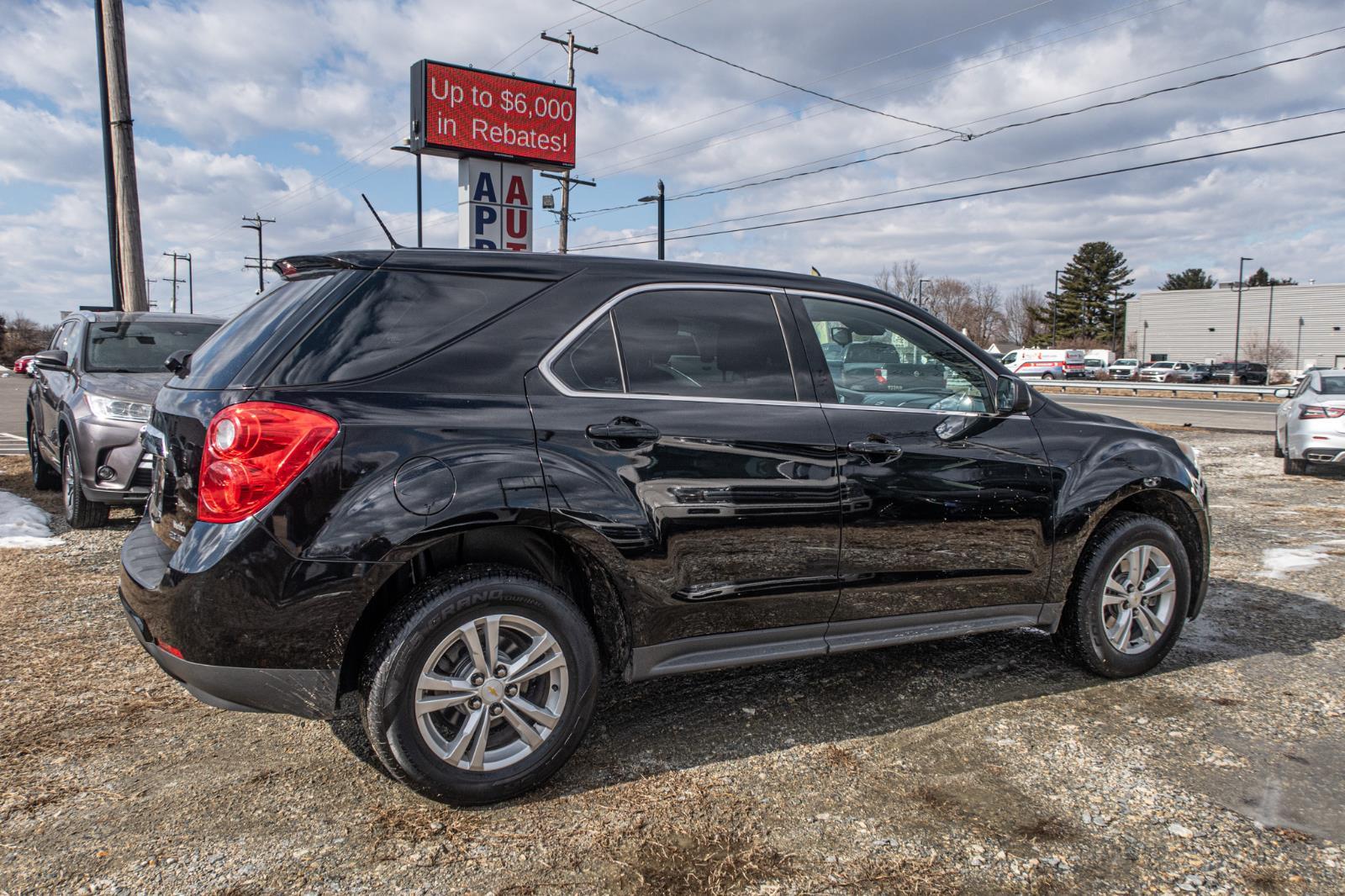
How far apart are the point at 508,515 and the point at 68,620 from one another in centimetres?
335

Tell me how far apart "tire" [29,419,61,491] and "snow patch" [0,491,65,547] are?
1.14 m

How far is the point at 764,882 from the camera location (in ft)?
8.59

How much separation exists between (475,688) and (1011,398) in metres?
2.54

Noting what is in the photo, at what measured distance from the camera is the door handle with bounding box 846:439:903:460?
357cm

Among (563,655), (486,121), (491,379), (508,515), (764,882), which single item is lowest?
(764,882)

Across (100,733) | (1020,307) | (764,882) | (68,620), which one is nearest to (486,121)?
(68,620)

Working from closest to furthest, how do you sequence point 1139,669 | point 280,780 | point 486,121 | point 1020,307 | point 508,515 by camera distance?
point 508,515 → point 280,780 → point 1139,669 → point 486,121 → point 1020,307

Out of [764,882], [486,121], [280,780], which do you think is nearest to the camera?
[764,882]

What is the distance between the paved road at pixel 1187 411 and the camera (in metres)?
22.0

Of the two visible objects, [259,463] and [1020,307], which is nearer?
[259,463]

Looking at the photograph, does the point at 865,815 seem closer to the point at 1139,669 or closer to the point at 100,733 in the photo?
the point at 1139,669

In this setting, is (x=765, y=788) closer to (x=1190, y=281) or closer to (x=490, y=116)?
(x=490, y=116)

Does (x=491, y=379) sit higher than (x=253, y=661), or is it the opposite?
(x=491, y=379)

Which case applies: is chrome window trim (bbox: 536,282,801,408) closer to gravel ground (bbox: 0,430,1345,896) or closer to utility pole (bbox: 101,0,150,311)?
gravel ground (bbox: 0,430,1345,896)
